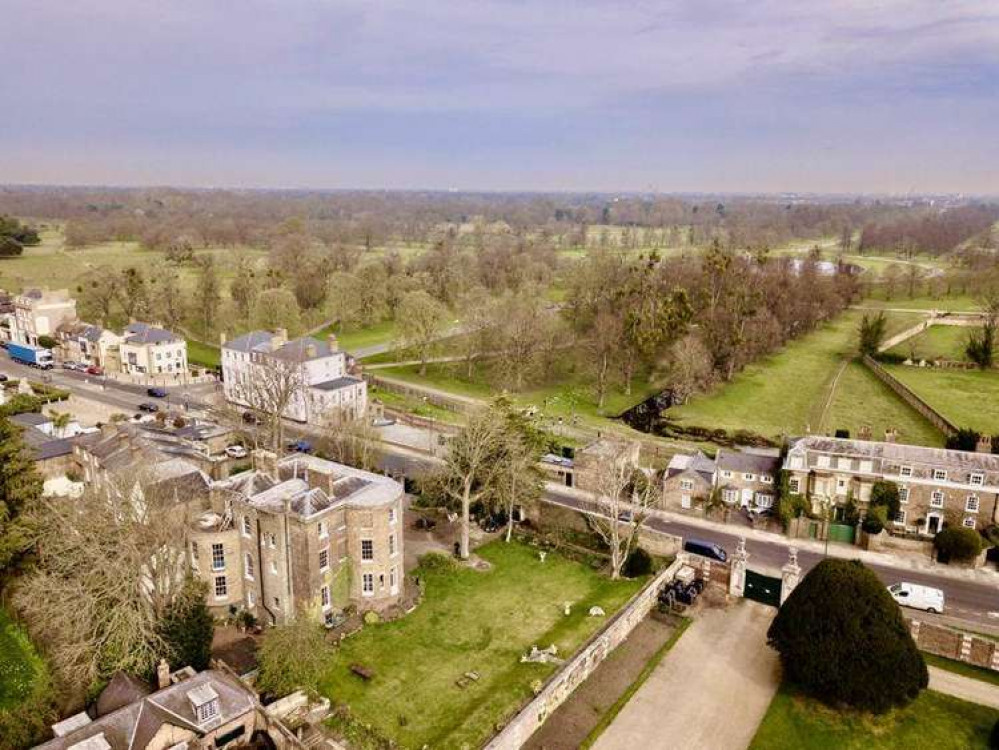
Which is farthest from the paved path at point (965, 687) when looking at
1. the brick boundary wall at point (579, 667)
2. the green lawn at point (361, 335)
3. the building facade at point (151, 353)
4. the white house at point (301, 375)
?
the green lawn at point (361, 335)

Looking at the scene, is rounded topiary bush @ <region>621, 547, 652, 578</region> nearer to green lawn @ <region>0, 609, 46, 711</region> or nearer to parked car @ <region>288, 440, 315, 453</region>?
green lawn @ <region>0, 609, 46, 711</region>

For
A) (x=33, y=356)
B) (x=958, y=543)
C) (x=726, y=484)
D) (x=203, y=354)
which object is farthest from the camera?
(x=203, y=354)

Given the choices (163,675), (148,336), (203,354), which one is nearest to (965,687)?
(163,675)

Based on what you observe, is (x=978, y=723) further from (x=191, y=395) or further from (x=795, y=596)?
(x=191, y=395)

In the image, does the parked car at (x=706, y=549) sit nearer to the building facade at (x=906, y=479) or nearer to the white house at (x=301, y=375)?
the building facade at (x=906, y=479)

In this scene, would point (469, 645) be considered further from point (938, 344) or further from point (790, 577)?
point (938, 344)
